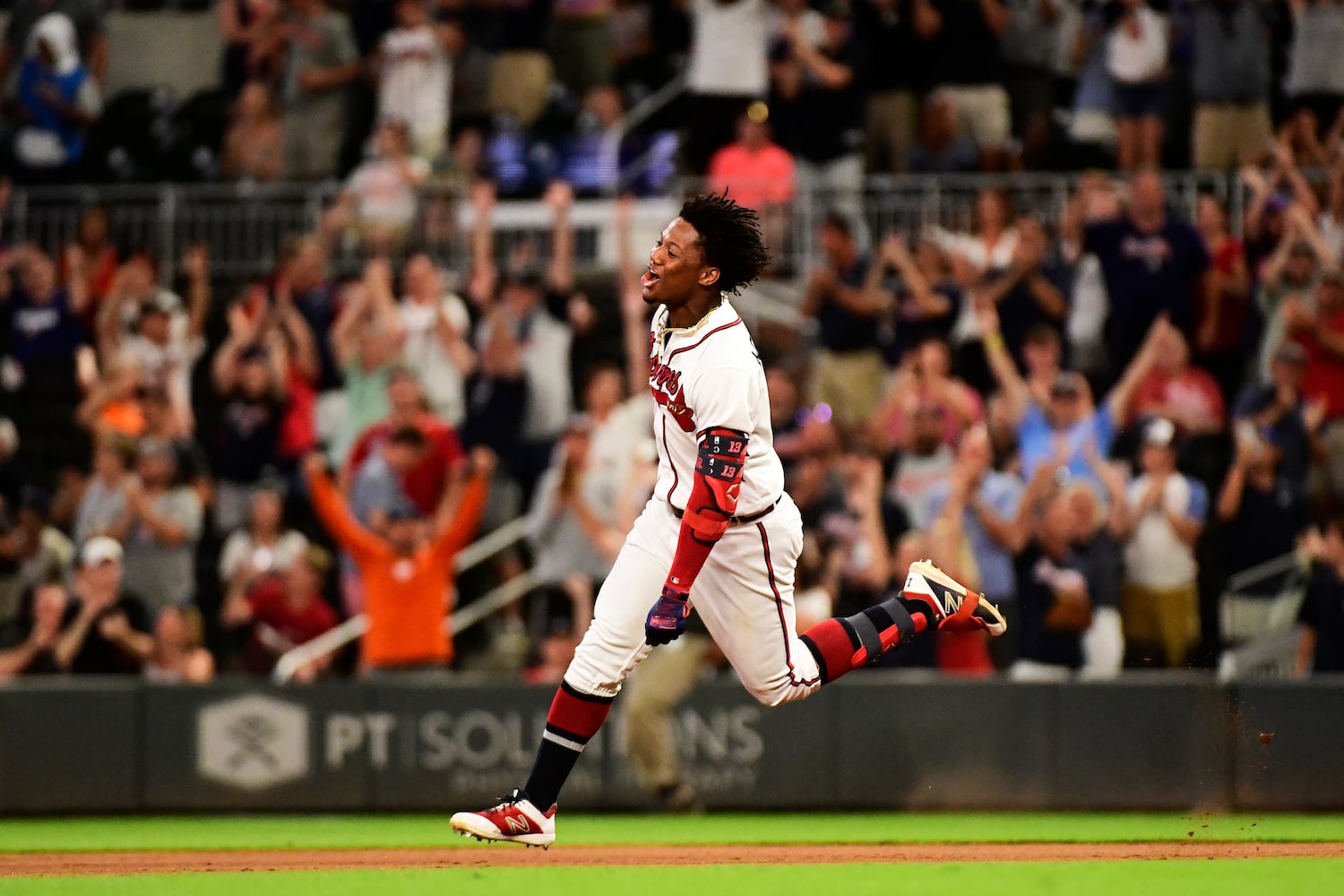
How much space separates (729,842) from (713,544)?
9.39 feet

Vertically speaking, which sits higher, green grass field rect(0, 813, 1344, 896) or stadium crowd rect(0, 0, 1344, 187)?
stadium crowd rect(0, 0, 1344, 187)

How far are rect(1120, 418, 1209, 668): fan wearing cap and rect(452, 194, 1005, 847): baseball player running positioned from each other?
14.8 feet

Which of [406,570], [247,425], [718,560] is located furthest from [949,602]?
[247,425]

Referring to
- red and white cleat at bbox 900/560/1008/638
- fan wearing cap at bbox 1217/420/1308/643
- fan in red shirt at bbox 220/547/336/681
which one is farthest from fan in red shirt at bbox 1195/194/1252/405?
fan in red shirt at bbox 220/547/336/681

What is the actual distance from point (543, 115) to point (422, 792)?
6.58 metres

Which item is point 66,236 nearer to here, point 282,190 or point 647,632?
point 282,190

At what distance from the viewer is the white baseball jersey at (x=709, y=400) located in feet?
24.2

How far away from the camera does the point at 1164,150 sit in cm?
1509

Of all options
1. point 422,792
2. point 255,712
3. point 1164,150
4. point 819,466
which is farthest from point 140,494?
point 1164,150

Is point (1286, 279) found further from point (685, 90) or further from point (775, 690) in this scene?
point (775, 690)

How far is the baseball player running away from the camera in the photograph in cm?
743

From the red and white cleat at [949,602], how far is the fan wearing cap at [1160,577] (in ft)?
12.1

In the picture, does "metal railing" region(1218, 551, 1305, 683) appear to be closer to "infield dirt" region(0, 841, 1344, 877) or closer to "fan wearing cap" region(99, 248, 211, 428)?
"infield dirt" region(0, 841, 1344, 877)

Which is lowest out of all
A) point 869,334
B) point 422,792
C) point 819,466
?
point 422,792
